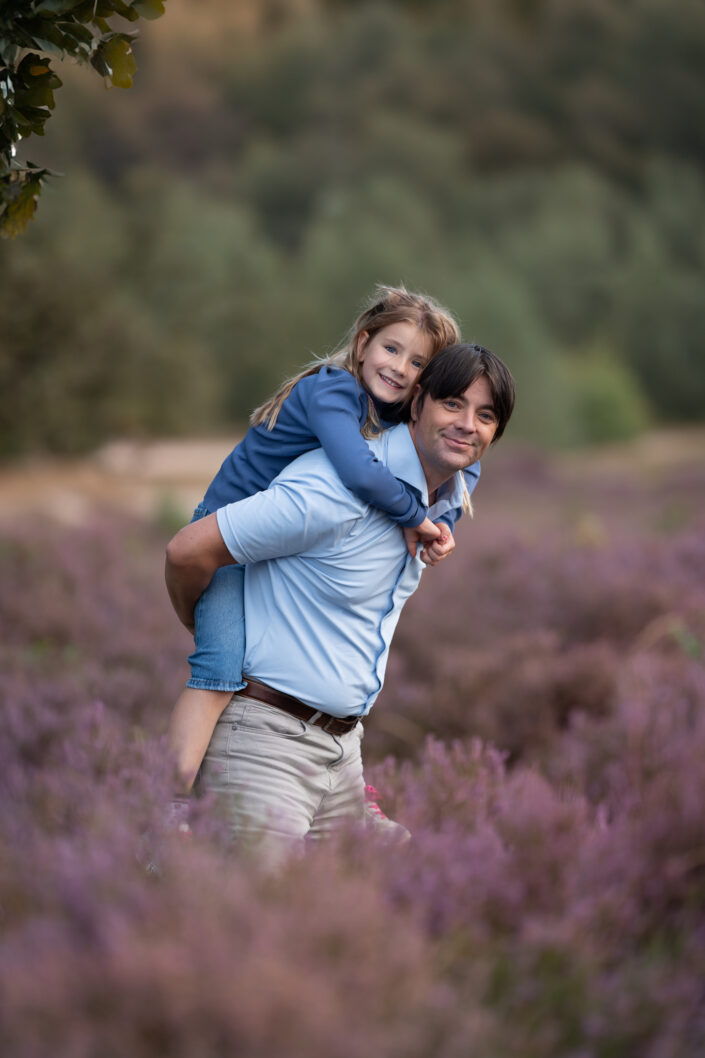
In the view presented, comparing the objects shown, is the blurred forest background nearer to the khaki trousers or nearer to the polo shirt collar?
the polo shirt collar

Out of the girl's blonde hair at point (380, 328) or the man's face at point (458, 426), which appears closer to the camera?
the man's face at point (458, 426)

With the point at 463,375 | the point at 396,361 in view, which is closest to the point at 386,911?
the point at 463,375

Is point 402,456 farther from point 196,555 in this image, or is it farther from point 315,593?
point 196,555

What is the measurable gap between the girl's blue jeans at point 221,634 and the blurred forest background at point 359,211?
60.9ft

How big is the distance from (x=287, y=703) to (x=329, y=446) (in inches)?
23.5

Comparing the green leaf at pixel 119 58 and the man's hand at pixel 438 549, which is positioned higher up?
the green leaf at pixel 119 58

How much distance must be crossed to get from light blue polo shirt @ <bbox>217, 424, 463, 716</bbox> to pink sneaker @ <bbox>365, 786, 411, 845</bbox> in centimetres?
25

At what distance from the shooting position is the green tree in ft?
8.27

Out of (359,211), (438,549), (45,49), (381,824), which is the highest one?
(359,211)

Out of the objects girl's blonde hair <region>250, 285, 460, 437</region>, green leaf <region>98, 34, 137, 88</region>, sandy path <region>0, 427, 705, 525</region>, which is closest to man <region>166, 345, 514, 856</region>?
girl's blonde hair <region>250, 285, 460, 437</region>

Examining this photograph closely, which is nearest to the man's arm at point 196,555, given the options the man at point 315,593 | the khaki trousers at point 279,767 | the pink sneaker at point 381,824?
the man at point 315,593

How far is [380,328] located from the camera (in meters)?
2.70

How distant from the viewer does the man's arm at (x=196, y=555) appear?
94.0 inches

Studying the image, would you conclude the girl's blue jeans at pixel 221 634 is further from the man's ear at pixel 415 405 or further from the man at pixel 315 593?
the man's ear at pixel 415 405
